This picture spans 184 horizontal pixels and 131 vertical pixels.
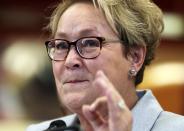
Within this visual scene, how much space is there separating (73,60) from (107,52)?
13 centimetres

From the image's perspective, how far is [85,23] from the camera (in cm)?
193

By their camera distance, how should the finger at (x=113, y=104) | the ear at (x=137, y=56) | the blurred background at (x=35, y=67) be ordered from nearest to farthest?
1. the finger at (x=113, y=104)
2. the ear at (x=137, y=56)
3. the blurred background at (x=35, y=67)

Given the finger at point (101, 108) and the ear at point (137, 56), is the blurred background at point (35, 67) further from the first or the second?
the finger at point (101, 108)

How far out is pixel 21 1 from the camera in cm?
418

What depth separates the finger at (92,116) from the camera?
148cm

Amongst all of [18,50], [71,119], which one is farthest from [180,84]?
[71,119]

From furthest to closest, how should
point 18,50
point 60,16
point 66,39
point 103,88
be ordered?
1. point 18,50
2. point 60,16
3. point 66,39
4. point 103,88

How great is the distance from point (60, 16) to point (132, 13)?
0.95 feet

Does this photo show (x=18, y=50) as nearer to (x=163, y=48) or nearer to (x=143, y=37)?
(x=163, y=48)

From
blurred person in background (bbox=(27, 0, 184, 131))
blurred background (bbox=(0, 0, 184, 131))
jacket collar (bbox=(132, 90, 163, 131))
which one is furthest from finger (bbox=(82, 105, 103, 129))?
blurred background (bbox=(0, 0, 184, 131))

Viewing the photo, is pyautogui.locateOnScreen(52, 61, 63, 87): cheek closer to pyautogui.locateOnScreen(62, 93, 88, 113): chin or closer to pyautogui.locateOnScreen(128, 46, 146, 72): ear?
pyautogui.locateOnScreen(62, 93, 88, 113): chin

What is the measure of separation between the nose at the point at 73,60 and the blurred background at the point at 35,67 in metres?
2.01

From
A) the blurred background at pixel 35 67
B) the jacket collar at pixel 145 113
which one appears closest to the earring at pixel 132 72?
the jacket collar at pixel 145 113

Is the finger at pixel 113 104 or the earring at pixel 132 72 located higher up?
the finger at pixel 113 104
